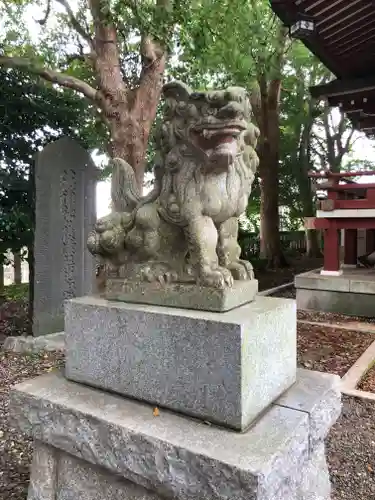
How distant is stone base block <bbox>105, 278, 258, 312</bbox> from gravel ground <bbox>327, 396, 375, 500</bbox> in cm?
136

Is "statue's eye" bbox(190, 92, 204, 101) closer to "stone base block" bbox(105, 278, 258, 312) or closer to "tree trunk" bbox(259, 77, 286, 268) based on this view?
"stone base block" bbox(105, 278, 258, 312)

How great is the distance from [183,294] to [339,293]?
5.32 meters

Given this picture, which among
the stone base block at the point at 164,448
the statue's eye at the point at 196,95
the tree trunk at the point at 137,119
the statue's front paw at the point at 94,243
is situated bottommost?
the stone base block at the point at 164,448

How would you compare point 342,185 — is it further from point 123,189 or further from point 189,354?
point 189,354

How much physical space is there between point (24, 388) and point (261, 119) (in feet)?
34.4

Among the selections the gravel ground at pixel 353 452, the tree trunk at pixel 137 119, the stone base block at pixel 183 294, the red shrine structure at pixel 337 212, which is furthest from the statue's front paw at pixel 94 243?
the red shrine structure at pixel 337 212

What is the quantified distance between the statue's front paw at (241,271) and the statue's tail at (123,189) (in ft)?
2.12

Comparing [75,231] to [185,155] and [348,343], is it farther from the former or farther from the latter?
[348,343]

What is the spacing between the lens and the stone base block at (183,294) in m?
1.82

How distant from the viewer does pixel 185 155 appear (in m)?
1.96

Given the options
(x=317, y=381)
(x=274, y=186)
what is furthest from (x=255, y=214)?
(x=317, y=381)

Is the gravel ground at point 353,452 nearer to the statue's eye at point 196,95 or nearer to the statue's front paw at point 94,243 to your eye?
the statue's front paw at point 94,243

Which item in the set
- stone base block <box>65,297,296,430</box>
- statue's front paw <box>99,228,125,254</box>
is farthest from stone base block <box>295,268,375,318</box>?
statue's front paw <box>99,228,125,254</box>

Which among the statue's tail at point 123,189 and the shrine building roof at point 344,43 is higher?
the shrine building roof at point 344,43
